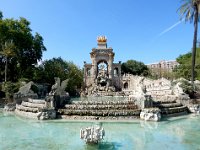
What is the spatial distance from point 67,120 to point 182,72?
34.3 meters

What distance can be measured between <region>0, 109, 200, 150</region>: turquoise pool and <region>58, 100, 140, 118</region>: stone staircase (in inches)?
42.7

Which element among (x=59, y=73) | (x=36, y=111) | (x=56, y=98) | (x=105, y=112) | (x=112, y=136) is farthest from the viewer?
(x=59, y=73)

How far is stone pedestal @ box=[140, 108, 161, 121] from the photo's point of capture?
13.4 meters

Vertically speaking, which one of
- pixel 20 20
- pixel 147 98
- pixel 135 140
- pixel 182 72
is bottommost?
pixel 135 140

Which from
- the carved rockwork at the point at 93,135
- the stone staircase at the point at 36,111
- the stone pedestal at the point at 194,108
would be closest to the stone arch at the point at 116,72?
the stone pedestal at the point at 194,108

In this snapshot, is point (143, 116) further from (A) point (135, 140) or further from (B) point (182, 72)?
(B) point (182, 72)

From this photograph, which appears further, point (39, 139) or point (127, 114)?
point (127, 114)

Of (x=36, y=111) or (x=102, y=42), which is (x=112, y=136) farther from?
(x=102, y=42)

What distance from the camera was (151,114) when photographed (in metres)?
13.5

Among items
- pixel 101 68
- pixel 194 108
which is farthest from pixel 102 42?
pixel 194 108

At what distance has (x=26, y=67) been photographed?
36.6 metres

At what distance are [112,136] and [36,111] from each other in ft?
22.9

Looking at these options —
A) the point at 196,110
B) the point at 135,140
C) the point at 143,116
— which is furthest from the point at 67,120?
the point at 196,110

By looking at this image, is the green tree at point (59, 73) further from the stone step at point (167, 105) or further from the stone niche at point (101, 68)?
the stone step at point (167, 105)
